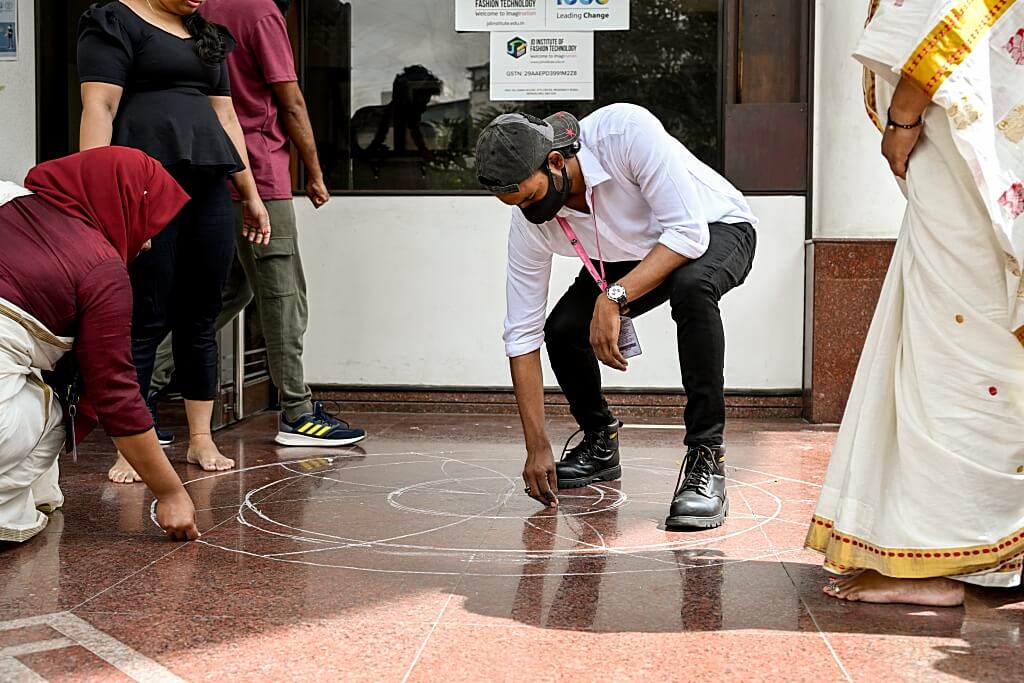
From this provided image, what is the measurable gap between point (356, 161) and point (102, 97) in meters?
2.36

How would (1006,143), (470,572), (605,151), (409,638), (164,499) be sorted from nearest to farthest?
(409,638)
(1006,143)
(470,572)
(164,499)
(605,151)

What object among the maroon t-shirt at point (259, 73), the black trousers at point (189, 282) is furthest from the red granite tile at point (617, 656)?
the maroon t-shirt at point (259, 73)

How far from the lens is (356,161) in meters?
6.38

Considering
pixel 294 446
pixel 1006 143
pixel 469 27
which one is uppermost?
pixel 469 27

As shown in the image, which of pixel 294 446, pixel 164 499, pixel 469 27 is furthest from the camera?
pixel 469 27

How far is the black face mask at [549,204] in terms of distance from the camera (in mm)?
3439

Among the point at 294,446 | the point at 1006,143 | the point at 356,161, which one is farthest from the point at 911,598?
the point at 356,161

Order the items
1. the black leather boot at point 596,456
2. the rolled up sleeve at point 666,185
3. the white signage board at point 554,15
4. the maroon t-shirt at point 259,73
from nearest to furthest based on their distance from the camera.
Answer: the rolled up sleeve at point 666,185
the black leather boot at point 596,456
the maroon t-shirt at point 259,73
the white signage board at point 554,15

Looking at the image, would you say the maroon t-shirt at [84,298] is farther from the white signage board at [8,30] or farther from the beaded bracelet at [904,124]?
the white signage board at [8,30]

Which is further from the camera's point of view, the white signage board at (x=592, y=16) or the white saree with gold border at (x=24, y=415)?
the white signage board at (x=592, y=16)

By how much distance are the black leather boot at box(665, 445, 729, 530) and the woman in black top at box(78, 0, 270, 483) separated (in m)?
1.81

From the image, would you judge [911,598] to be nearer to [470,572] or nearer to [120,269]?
[470,572]

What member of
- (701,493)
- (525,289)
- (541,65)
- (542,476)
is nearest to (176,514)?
(542,476)

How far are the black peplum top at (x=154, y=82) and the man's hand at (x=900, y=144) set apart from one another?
2.43 m
